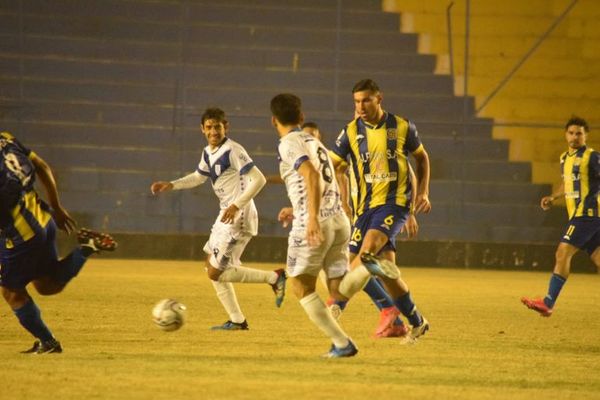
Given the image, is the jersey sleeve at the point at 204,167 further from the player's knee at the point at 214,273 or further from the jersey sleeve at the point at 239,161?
the player's knee at the point at 214,273

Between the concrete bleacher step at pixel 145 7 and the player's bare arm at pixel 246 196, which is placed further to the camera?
the concrete bleacher step at pixel 145 7

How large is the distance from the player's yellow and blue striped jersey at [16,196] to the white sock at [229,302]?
249 cm

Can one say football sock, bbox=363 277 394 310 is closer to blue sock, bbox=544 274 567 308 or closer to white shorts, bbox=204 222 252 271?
white shorts, bbox=204 222 252 271

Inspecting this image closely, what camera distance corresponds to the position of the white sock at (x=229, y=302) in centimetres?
1017

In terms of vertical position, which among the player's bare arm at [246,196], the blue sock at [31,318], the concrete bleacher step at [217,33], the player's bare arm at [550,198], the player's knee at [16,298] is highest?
the concrete bleacher step at [217,33]

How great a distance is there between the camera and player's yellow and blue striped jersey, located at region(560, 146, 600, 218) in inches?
490

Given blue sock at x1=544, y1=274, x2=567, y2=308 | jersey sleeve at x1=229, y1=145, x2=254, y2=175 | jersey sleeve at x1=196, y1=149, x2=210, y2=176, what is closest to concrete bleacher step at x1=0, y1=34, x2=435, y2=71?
blue sock at x1=544, y1=274, x2=567, y2=308

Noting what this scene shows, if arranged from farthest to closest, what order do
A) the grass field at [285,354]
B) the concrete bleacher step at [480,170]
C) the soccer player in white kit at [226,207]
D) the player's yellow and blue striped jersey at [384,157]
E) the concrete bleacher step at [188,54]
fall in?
the concrete bleacher step at [188,54] → the concrete bleacher step at [480,170] → the soccer player in white kit at [226,207] → the player's yellow and blue striped jersey at [384,157] → the grass field at [285,354]

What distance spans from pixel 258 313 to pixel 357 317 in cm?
93

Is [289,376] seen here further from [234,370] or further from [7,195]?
[7,195]

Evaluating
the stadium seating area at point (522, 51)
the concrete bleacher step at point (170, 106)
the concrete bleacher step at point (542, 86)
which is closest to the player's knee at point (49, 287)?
the concrete bleacher step at point (170, 106)

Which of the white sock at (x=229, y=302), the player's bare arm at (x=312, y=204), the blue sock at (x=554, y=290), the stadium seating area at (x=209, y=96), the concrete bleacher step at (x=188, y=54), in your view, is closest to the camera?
the player's bare arm at (x=312, y=204)

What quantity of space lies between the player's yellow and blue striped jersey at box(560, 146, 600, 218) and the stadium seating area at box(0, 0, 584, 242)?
8544mm

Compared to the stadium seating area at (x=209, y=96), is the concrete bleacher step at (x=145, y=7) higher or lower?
higher
